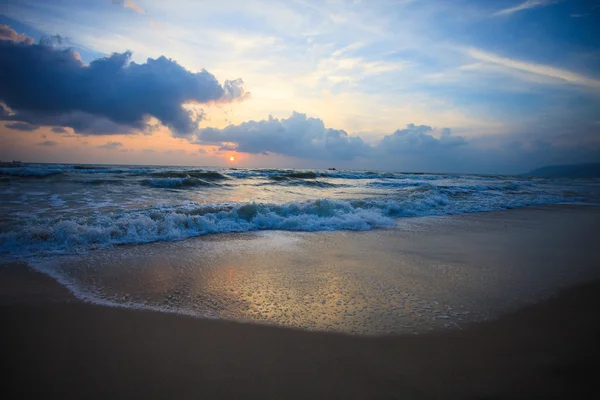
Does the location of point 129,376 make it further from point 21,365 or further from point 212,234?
point 212,234

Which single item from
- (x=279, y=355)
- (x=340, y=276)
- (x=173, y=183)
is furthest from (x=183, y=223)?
(x=173, y=183)

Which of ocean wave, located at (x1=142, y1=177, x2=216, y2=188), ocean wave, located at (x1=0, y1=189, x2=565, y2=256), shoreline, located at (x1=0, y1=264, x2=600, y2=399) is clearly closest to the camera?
shoreline, located at (x1=0, y1=264, x2=600, y2=399)

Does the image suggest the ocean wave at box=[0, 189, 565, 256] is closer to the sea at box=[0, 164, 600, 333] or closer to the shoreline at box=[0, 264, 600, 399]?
the sea at box=[0, 164, 600, 333]

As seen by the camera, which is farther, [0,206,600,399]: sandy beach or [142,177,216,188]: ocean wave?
[142,177,216,188]: ocean wave

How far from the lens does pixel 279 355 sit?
8.12ft

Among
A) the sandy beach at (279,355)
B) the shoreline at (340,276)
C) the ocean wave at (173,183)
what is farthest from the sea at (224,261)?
the ocean wave at (173,183)

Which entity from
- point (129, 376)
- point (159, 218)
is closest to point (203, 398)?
point (129, 376)

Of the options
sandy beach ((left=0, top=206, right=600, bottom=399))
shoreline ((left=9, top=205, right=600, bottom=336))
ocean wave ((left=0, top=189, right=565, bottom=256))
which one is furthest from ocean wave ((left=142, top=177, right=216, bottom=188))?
sandy beach ((left=0, top=206, right=600, bottom=399))

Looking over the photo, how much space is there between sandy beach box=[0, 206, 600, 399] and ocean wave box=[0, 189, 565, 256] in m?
2.12

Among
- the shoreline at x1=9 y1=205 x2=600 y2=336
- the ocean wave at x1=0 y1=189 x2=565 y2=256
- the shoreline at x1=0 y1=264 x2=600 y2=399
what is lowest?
the shoreline at x1=0 y1=264 x2=600 y2=399

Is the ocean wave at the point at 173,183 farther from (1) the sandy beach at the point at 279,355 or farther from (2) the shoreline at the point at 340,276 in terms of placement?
(1) the sandy beach at the point at 279,355

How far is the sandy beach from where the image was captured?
2088 mm

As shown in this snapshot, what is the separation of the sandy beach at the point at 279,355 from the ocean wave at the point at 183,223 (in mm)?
2117

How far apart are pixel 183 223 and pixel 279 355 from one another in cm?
549
